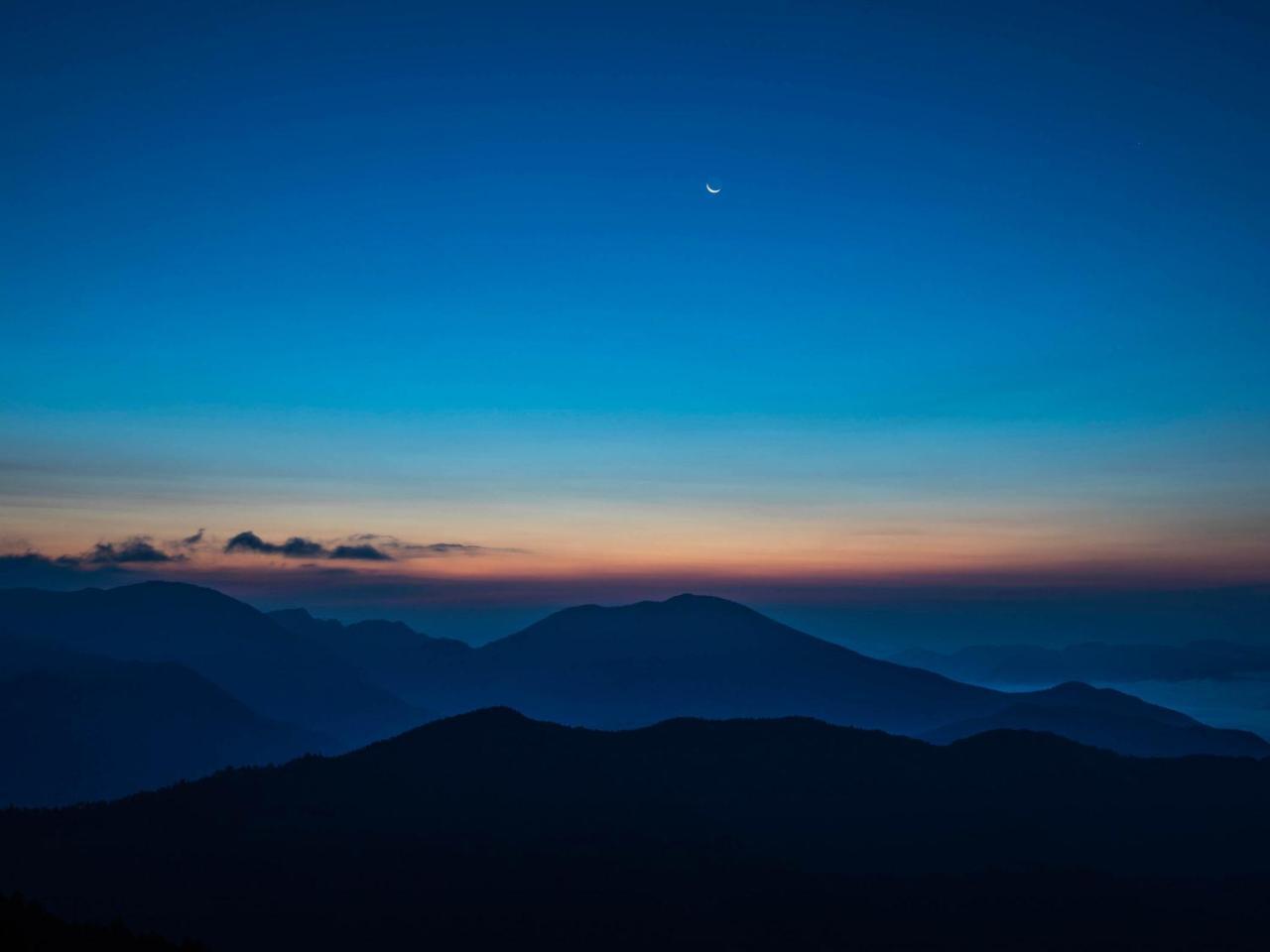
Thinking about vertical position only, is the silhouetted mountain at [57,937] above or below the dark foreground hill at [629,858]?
above

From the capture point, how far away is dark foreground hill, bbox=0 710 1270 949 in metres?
124

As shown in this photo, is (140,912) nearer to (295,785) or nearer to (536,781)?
(295,785)

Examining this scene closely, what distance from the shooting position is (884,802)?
183000 millimetres

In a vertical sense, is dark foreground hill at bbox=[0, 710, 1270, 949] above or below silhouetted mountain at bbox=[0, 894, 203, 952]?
below

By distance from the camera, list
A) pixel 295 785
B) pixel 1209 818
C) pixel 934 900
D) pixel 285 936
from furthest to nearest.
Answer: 1. pixel 1209 818
2. pixel 295 785
3. pixel 934 900
4. pixel 285 936

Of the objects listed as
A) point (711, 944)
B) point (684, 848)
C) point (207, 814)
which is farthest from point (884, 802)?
point (207, 814)

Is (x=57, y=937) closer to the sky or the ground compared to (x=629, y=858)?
closer to the sky

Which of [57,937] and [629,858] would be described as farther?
[629,858]

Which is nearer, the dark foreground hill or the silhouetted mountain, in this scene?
the silhouetted mountain

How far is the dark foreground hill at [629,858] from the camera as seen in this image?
408ft

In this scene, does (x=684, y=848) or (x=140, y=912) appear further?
(x=684, y=848)

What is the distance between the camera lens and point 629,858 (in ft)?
475

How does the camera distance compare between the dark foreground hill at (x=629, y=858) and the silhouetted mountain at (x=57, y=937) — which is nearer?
the silhouetted mountain at (x=57, y=937)

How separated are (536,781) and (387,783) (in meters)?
30.3
